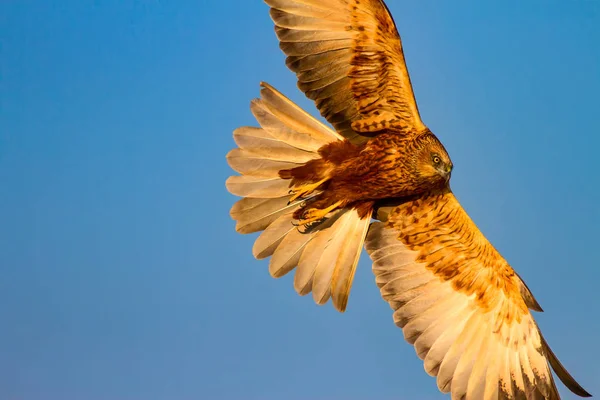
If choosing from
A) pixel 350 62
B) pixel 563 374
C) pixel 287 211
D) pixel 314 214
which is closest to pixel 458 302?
pixel 563 374

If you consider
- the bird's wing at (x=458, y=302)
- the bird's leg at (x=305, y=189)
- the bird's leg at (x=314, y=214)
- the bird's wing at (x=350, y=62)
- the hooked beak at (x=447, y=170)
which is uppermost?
the bird's wing at (x=350, y=62)

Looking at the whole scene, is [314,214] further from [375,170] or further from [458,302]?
[458,302]

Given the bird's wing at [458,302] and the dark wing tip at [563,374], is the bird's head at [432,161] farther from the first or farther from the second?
the dark wing tip at [563,374]

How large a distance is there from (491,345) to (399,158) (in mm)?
2259

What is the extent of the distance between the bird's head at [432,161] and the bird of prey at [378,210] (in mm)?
10

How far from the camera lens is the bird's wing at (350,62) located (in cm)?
617

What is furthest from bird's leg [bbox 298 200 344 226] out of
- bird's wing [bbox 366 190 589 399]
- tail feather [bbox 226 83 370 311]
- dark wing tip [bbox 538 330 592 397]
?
dark wing tip [bbox 538 330 592 397]

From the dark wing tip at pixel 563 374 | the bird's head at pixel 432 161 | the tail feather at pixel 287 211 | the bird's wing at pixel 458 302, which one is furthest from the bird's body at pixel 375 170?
the dark wing tip at pixel 563 374

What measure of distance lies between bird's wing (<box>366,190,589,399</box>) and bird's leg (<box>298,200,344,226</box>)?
2.11ft

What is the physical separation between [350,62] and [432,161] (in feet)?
3.87

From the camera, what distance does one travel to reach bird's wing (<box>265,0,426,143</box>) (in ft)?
20.2

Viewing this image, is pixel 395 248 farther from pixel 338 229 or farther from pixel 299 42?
pixel 299 42

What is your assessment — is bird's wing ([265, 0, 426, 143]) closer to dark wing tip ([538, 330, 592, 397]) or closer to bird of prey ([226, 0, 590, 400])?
bird of prey ([226, 0, 590, 400])

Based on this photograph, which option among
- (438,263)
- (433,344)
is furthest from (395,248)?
(433,344)
